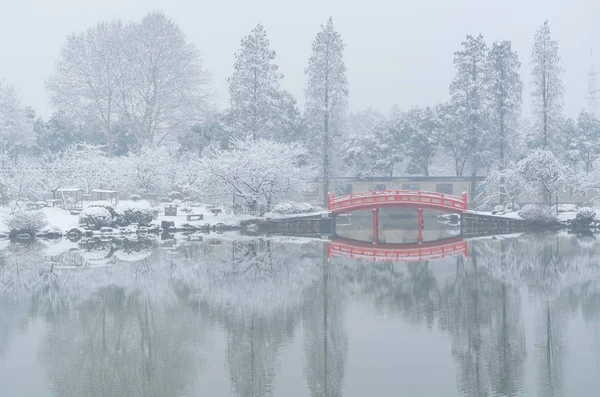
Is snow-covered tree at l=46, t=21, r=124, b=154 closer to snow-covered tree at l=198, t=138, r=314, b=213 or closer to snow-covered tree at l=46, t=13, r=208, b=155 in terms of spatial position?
snow-covered tree at l=46, t=13, r=208, b=155

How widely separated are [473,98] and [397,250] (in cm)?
2355

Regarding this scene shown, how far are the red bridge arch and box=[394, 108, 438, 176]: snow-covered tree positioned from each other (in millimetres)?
18352

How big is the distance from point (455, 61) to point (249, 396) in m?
45.7

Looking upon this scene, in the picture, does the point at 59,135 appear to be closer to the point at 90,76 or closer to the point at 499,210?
the point at 90,76

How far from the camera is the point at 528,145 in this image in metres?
59.7

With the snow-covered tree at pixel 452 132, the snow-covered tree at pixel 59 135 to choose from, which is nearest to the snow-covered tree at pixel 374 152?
the snow-covered tree at pixel 452 132

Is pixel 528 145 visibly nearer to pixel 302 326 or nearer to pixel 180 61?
pixel 180 61

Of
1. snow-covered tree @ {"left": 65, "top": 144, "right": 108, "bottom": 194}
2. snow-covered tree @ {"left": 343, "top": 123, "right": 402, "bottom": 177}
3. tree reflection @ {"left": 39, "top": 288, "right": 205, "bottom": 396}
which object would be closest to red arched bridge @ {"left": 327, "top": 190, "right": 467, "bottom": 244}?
snow-covered tree @ {"left": 65, "top": 144, "right": 108, "bottom": 194}

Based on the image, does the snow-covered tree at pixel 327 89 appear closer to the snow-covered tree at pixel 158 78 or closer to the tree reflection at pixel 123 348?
the snow-covered tree at pixel 158 78

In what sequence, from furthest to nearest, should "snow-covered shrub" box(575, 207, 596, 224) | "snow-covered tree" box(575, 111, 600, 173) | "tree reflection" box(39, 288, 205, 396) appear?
"snow-covered tree" box(575, 111, 600, 173) < "snow-covered shrub" box(575, 207, 596, 224) < "tree reflection" box(39, 288, 205, 396)

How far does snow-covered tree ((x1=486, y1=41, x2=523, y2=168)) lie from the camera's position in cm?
5303

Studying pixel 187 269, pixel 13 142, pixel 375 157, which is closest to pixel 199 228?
pixel 187 269

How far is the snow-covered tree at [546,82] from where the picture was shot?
51688mm

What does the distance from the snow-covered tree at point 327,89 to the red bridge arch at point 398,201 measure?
33.4 ft
